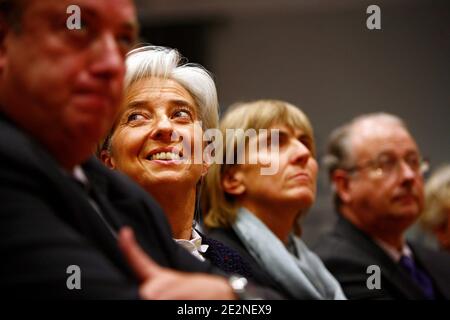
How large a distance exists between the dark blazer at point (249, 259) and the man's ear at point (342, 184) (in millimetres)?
602

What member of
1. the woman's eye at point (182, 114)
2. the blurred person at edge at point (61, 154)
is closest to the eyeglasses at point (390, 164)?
the woman's eye at point (182, 114)

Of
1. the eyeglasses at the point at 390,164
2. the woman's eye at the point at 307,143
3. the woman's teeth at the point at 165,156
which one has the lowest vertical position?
the woman's teeth at the point at 165,156

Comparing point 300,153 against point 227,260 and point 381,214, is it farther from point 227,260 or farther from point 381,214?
point 381,214

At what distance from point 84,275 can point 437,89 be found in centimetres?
244

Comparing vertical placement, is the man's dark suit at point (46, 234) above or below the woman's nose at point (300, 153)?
Result: below

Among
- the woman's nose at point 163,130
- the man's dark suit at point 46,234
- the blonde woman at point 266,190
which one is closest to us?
the man's dark suit at point 46,234

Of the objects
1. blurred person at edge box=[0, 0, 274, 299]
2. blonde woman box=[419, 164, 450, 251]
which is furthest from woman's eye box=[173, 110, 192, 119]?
blonde woman box=[419, 164, 450, 251]

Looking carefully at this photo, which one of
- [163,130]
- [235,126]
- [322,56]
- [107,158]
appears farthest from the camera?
[322,56]

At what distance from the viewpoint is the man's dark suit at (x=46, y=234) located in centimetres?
71

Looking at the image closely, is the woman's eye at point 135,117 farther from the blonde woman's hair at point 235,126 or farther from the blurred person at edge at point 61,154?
the blurred person at edge at point 61,154

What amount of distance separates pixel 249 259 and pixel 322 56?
64.0 inches

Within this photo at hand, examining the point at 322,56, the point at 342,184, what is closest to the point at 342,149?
the point at 342,184

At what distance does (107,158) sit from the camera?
145cm
